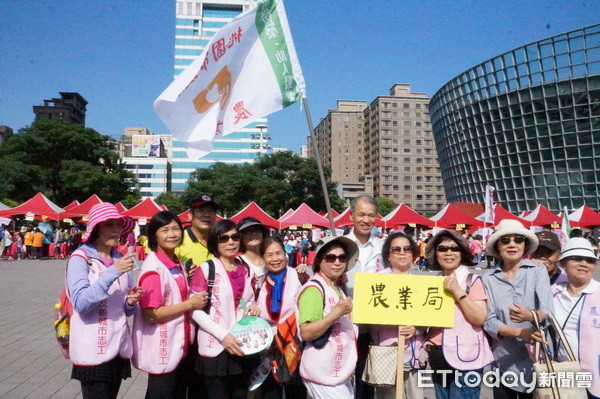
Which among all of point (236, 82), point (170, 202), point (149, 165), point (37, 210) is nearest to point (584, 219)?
point (236, 82)

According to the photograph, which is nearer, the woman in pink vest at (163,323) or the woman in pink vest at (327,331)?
the woman in pink vest at (327,331)

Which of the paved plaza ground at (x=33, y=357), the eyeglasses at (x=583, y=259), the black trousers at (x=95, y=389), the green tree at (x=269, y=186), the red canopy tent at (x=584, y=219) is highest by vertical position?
the green tree at (x=269, y=186)

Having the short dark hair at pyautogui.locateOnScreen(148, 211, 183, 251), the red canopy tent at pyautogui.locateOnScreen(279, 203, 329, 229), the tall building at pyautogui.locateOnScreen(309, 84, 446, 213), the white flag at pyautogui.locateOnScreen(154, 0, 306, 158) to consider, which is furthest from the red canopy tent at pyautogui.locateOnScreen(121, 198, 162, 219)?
the tall building at pyautogui.locateOnScreen(309, 84, 446, 213)

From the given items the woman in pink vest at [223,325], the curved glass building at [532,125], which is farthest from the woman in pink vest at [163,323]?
the curved glass building at [532,125]

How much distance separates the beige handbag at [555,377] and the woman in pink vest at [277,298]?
1493mm

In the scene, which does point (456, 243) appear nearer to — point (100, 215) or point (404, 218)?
point (100, 215)

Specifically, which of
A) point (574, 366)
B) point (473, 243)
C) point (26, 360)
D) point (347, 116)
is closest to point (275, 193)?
point (473, 243)

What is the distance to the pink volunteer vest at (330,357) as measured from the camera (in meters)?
2.91

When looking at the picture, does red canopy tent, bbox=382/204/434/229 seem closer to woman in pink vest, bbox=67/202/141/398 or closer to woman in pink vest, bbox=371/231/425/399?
woman in pink vest, bbox=371/231/425/399

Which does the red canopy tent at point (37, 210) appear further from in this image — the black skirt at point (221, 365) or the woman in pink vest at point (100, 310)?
the black skirt at point (221, 365)

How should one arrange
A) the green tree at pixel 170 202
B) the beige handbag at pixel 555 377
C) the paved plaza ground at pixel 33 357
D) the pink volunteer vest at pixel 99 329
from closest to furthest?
the beige handbag at pixel 555 377 < the pink volunteer vest at pixel 99 329 < the paved plaza ground at pixel 33 357 < the green tree at pixel 170 202

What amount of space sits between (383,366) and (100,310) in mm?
1831

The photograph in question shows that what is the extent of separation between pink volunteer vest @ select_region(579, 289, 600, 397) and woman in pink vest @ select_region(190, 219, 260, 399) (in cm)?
217

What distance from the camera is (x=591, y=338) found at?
3.09m
